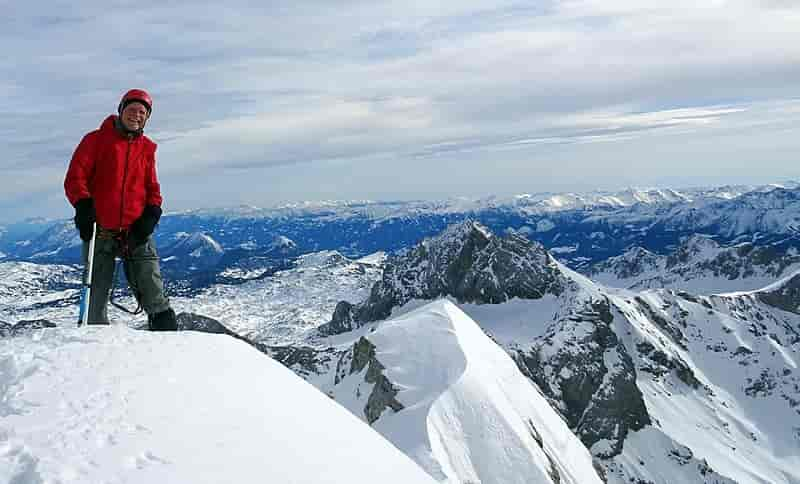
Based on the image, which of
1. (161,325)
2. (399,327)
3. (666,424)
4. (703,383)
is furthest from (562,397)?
(161,325)

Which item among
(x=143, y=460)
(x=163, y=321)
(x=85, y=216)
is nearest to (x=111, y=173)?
(x=85, y=216)

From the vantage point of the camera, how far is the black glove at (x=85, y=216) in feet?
37.3

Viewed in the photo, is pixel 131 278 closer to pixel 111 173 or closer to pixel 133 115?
pixel 111 173

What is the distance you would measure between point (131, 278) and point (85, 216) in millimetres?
1956

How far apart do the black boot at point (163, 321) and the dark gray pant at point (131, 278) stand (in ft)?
0.43

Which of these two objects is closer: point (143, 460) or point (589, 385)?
point (143, 460)

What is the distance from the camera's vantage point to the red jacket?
38.3ft

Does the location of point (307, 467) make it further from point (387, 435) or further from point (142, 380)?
point (387, 435)

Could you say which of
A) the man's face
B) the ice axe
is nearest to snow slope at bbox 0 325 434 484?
the ice axe

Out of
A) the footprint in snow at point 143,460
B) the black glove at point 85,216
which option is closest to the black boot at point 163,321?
the black glove at point 85,216

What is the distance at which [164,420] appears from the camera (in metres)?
7.00

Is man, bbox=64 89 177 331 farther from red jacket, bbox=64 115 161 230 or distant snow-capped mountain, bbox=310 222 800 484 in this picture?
distant snow-capped mountain, bbox=310 222 800 484

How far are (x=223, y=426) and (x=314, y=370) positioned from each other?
125 metres

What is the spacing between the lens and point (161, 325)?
13.0 meters
